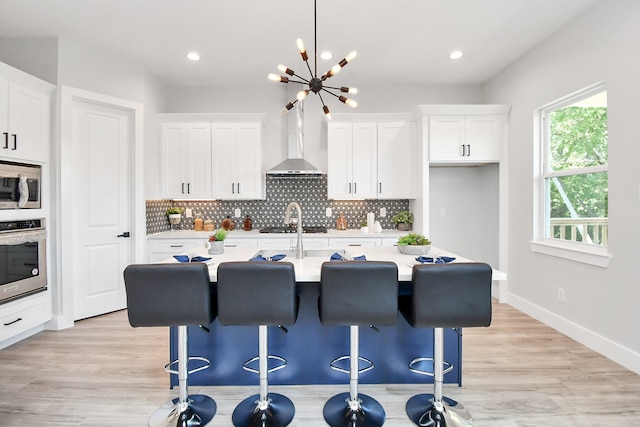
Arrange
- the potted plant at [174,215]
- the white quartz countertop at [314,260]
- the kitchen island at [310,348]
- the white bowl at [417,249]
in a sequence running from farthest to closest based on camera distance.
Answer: the potted plant at [174,215] < the white bowl at [417,249] < the kitchen island at [310,348] < the white quartz countertop at [314,260]

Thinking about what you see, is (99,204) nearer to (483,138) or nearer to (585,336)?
(483,138)

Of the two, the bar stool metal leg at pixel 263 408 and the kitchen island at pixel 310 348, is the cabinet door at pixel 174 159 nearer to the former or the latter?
the kitchen island at pixel 310 348

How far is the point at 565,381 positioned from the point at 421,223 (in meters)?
2.27

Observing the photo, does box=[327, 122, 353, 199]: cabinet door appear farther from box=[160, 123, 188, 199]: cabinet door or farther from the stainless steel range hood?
box=[160, 123, 188, 199]: cabinet door

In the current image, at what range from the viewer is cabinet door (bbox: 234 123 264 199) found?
4.49 m

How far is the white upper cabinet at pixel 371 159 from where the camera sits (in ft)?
14.7

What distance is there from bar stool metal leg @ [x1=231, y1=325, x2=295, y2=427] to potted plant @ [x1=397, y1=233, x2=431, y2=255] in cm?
114

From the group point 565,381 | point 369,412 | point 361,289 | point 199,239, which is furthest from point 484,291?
point 199,239

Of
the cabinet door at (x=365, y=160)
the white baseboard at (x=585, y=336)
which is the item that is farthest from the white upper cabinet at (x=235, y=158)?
the white baseboard at (x=585, y=336)

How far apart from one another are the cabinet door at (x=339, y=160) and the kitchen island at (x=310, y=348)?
2289 millimetres

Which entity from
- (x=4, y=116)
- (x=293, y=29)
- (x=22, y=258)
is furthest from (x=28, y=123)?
(x=293, y=29)

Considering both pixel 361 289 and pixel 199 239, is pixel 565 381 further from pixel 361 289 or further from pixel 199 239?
pixel 199 239

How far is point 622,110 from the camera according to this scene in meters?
2.62

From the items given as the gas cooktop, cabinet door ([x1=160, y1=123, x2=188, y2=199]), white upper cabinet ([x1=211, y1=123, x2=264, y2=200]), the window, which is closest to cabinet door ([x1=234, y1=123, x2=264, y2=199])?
white upper cabinet ([x1=211, y1=123, x2=264, y2=200])
